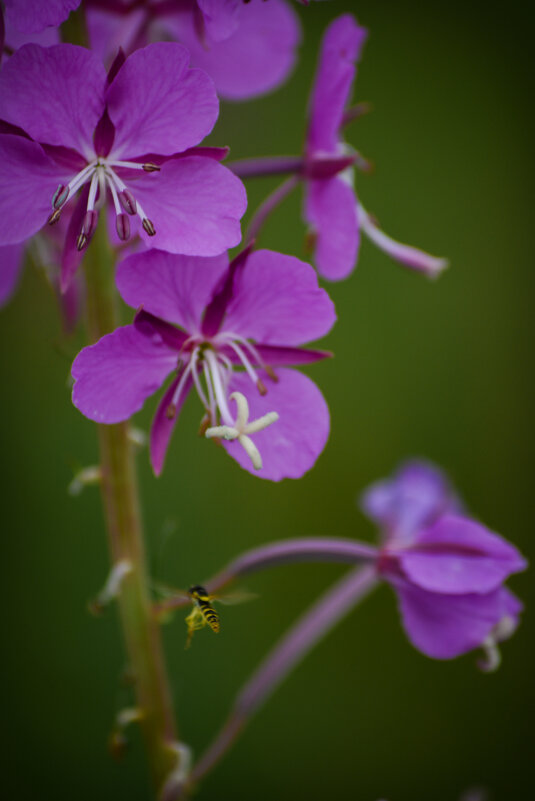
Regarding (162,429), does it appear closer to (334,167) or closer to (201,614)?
(201,614)

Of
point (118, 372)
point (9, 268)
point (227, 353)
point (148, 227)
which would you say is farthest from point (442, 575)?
point (9, 268)

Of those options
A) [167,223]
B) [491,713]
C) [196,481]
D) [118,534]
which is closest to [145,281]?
[167,223]

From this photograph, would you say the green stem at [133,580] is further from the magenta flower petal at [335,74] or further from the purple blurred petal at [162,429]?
the magenta flower petal at [335,74]

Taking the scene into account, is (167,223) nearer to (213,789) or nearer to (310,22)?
(213,789)

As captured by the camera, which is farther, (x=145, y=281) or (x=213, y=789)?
(x=213, y=789)

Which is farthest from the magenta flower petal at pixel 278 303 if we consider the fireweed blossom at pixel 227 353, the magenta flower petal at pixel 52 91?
the magenta flower petal at pixel 52 91
